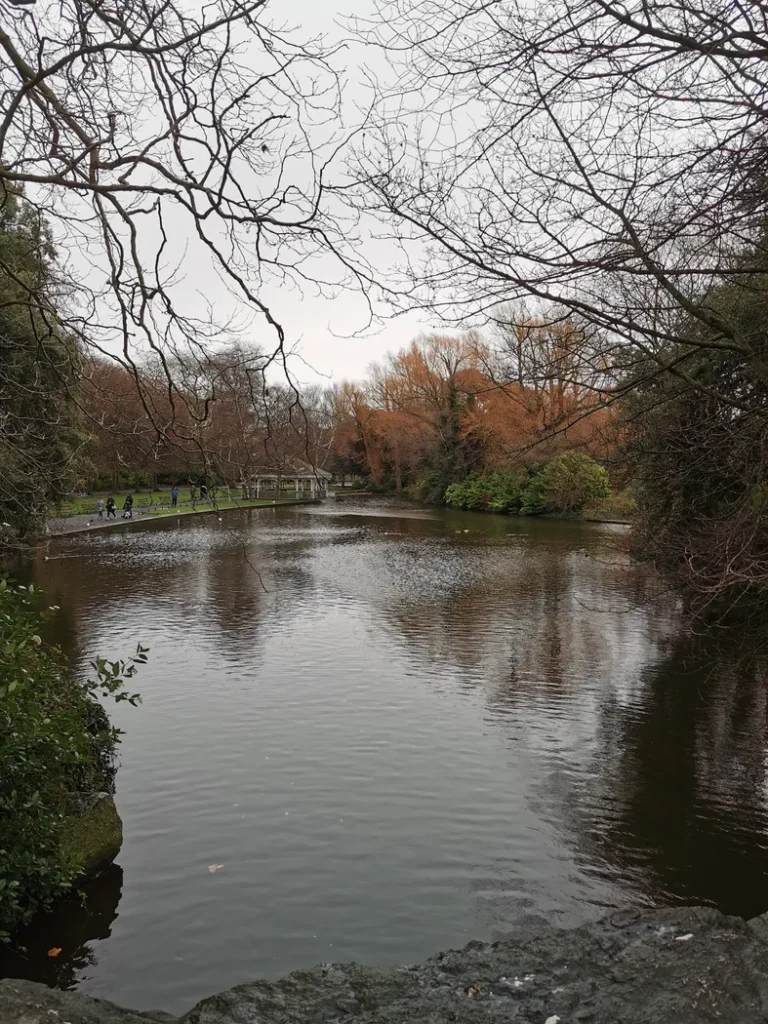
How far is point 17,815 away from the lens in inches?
191

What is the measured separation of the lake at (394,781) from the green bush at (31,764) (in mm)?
522

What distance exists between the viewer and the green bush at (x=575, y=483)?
33.7 meters

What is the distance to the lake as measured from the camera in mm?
5559

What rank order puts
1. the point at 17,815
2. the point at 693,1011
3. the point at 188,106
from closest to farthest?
the point at 693,1011
the point at 188,106
the point at 17,815

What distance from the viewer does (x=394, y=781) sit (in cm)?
784

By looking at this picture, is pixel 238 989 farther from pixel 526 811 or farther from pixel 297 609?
pixel 297 609

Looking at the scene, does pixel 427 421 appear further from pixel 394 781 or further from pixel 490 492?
pixel 394 781

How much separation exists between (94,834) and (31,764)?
62.0 inches

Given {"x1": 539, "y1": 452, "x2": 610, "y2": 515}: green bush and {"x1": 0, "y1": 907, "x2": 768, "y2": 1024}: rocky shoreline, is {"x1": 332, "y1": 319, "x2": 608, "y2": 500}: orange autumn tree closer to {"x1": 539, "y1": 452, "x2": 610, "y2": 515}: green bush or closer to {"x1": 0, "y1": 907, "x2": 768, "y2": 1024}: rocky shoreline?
{"x1": 539, "y1": 452, "x2": 610, "y2": 515}: green bush

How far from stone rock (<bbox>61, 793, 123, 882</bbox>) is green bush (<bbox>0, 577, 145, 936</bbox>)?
0.19 metres

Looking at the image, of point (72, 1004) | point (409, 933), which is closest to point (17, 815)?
point (72, 1004)

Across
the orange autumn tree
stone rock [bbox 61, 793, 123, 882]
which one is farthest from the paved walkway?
stone rock [bbox 61, 793, 123, 882]

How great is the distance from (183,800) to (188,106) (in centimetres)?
632

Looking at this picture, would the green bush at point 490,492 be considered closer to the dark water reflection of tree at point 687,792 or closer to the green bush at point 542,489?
the green bush at point 542,489
